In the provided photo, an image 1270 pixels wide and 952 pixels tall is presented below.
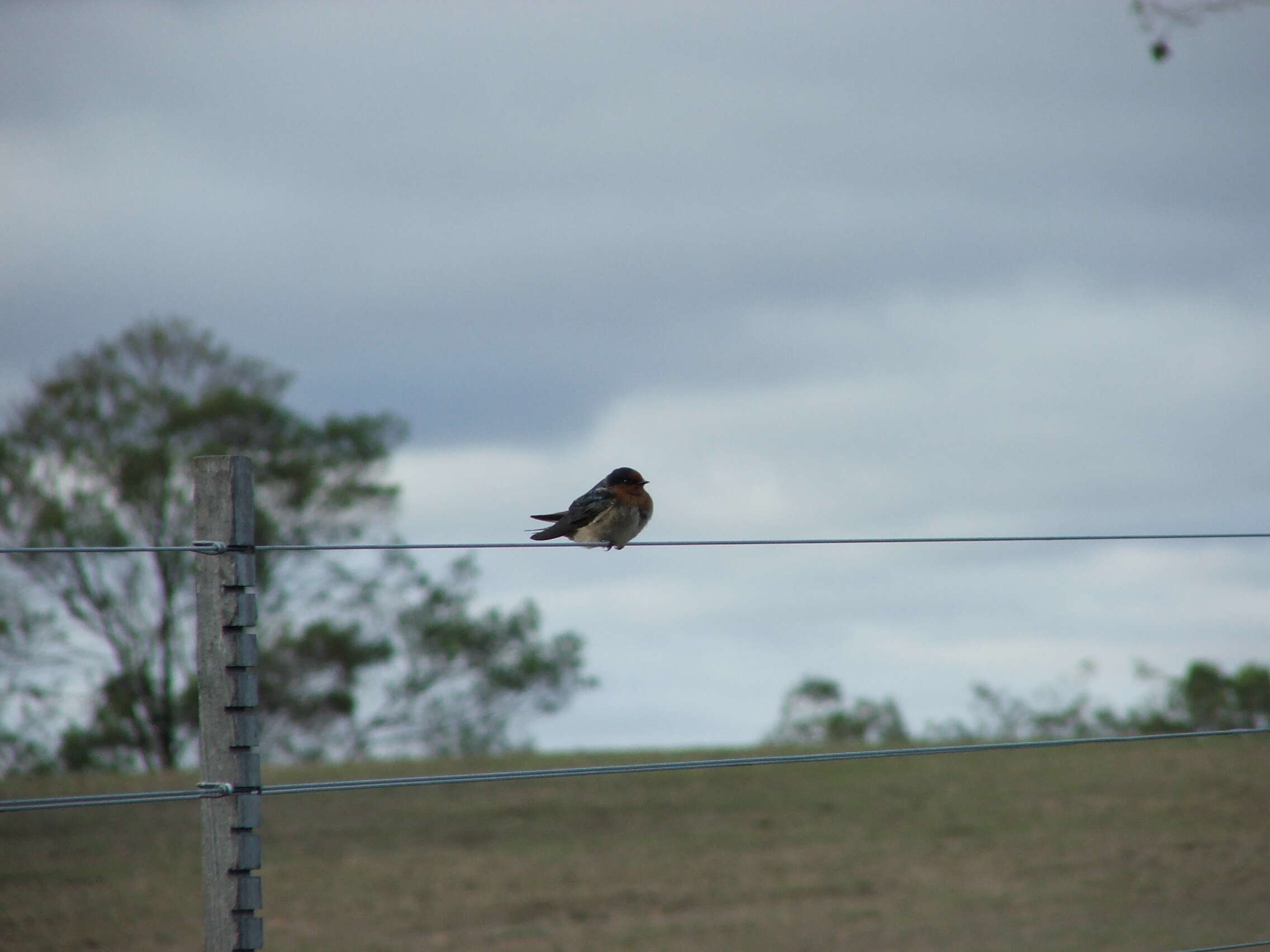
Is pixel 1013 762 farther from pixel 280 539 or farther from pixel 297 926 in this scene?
pixel 280 539

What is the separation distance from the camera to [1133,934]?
12.4 meters

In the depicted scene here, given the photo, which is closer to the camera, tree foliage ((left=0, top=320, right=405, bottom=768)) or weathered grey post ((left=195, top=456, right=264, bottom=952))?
weathered grey post ((left=195, top=456, right=264, bottom=952))

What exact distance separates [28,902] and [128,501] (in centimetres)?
1213

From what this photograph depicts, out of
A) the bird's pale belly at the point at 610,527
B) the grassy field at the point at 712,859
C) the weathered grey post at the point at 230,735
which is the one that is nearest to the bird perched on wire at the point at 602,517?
the bird's pale belly at the point at 610,527

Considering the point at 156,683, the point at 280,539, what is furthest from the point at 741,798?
the point at 156,683

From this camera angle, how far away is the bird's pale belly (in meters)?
6.28

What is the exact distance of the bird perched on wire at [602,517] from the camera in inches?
247

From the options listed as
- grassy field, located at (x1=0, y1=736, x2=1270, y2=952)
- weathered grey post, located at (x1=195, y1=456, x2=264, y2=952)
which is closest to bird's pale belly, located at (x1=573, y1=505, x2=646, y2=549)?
weathered grey post, located at (x1=195, y1=456, x2=264, y2=952)

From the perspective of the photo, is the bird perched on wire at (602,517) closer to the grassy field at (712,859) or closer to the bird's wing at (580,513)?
the bird's wing at (580,513)

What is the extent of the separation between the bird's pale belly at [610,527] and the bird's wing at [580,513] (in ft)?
0.08

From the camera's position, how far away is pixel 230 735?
3.64 metres

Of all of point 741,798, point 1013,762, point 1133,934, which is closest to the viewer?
point 1133,934

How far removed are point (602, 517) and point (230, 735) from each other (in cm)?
280

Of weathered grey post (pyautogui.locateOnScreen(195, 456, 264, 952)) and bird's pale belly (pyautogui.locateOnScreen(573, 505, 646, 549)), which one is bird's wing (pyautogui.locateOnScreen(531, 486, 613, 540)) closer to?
bird's pale belly (pyautogui.locateOnScreen(573, 505, 646, 549))
